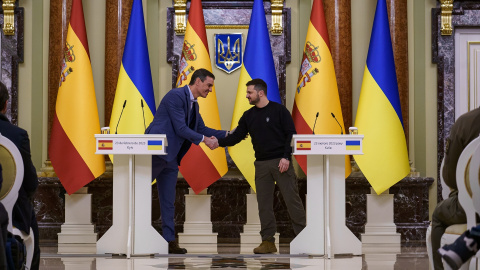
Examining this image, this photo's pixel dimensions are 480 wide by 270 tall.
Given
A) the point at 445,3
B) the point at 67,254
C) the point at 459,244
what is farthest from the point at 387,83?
the point at 459,244

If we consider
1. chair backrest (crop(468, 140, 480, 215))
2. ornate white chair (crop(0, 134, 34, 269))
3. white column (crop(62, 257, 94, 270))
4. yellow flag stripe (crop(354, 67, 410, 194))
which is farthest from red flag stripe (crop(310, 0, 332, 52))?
chair backrest (crop(468, 140, 480, 215))

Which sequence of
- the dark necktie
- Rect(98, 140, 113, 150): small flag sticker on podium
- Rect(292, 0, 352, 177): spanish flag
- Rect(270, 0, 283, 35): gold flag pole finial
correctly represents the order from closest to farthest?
1. Rect(98, 140, 113, 150): small flag sticker on podium
2. the dark necktie
3. Rect(292, 0, 352, 177): spanish flag
4. Rect(270, 0, 283, 35): gold flag pole finial

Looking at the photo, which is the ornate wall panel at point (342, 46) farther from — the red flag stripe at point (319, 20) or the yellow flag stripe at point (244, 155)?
the yellow flag stripe at point (244, 155)

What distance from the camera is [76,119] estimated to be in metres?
9.41

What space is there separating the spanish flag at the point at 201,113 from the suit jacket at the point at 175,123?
1.03 m

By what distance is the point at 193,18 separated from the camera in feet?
31.4

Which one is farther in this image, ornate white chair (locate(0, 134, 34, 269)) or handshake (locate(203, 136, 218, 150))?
handshake (locate(203, 136, 218, 150))

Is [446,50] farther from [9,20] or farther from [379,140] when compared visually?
[9,20]

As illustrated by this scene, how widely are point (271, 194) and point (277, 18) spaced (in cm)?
265

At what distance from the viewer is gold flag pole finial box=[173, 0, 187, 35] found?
33.6 ft

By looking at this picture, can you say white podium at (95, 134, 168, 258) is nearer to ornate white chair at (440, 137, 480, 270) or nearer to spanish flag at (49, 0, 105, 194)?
spanish flag at (49, 0, 105, 194)

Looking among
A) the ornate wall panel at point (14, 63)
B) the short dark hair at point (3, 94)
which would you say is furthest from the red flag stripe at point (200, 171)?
the short dark hair at point (3, 94)

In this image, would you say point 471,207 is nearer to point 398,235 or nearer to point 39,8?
point 398,235

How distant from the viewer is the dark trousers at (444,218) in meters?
4.93
